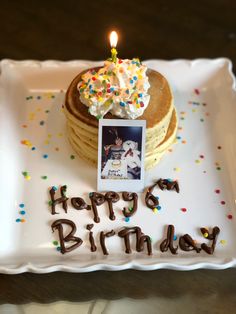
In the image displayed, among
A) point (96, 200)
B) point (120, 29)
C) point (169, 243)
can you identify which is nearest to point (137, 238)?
point (169, 243)

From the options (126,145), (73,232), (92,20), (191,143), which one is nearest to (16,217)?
(73,232)

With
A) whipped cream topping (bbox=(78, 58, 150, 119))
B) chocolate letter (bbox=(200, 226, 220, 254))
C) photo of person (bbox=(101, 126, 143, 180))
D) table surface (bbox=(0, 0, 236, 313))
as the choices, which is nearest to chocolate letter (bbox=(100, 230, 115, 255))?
photo of person (bbox=(101, 126, 143, 180))

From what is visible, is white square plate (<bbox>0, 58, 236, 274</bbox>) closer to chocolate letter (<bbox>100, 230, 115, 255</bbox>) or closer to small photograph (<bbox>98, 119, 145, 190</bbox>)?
chocolate letter (<bbox>100, 230, 115, 255</bbox>)

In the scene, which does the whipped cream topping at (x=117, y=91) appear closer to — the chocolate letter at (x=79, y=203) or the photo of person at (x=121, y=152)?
the photo of person at (x=121, y=152)

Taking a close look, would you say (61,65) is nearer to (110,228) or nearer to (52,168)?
(52,168)

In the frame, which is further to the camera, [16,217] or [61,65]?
[61,65]

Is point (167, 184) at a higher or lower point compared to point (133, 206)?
higher

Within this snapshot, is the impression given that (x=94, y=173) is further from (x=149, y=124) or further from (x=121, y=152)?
(x=149, y=124)
